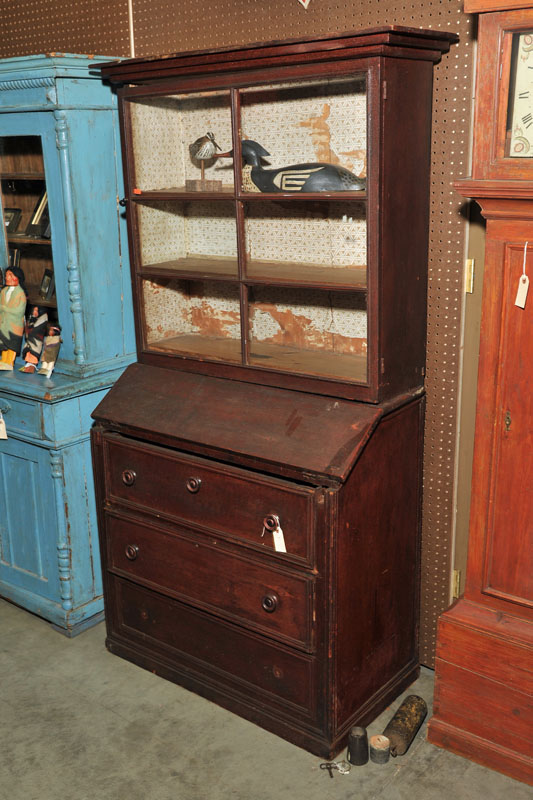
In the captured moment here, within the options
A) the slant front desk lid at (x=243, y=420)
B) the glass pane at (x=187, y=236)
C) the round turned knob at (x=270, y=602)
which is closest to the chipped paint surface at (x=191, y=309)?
the glass pane at (x=187, y=236)

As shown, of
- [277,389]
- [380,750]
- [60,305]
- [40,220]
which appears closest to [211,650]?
[380,750]

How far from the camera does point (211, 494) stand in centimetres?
279

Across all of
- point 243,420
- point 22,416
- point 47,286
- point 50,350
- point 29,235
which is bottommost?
point 22,416

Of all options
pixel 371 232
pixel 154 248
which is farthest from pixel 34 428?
pixel 371 232

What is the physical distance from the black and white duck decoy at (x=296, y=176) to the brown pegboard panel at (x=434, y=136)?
27 centimetres

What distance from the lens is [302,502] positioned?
2.53 m

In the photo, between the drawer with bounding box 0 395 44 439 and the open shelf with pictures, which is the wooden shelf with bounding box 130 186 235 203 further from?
the drawer with bounding box 0 395 44 439

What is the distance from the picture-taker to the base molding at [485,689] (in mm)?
2502

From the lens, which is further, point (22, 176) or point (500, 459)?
point (22, 176)

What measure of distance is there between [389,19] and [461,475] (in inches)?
63.0

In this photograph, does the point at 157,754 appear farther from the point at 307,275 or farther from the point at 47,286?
the point at 47,286

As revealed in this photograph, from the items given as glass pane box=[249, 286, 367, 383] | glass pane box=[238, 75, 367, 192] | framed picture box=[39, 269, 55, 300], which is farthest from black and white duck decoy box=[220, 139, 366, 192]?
framed picture box=[39, 269, 55, 300]

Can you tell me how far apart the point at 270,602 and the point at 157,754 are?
0.66 metres

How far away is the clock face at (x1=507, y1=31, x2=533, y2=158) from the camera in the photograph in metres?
2.10
